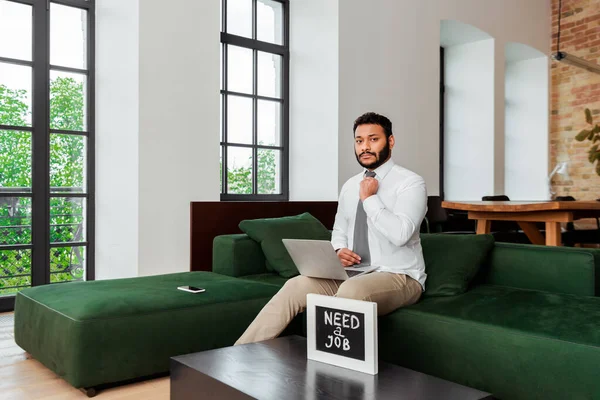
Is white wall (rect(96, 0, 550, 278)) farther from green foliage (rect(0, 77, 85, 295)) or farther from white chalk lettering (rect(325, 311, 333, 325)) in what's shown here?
white chalk lettering (rect(325, 311, 333, 325))

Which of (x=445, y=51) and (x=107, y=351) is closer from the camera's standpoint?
(x=107, y=351)

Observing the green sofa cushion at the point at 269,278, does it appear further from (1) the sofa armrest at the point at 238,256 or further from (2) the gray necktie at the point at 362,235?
(2) the gray necktie at the point at 362,235

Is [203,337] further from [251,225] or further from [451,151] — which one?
[451,151]

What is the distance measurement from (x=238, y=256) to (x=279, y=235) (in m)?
0.29

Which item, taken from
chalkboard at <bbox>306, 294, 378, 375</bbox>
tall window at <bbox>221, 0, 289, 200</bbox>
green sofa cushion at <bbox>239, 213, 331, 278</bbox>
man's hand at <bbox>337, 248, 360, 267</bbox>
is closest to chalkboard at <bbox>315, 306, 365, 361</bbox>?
chalkboard at <bbox>306, 294, 378, 375</bbox>

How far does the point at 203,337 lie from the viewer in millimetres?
2814

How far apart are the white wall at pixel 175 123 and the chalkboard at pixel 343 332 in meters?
2.60

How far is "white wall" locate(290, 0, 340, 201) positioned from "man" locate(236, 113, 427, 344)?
2.64 m

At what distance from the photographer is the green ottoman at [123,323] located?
249cm

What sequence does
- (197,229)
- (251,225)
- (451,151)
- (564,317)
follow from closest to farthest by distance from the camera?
(564,317) → (251,225) → (197,229) → (451,151)

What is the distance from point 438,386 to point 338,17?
434 centimetres

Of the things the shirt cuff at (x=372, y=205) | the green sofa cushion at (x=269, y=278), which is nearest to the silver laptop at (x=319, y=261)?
the shirt cuff at (x=372, y=205)

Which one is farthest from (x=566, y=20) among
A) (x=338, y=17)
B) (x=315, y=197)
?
(x=315, y=197)

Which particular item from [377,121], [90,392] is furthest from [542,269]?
[90,392]
